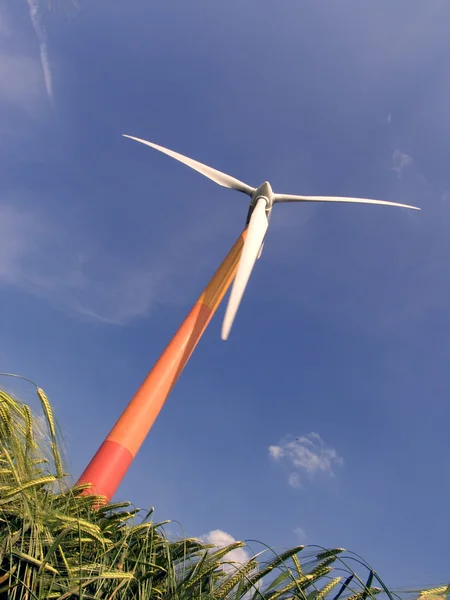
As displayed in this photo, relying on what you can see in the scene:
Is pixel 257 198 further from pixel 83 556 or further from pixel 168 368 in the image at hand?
pixel 83 556

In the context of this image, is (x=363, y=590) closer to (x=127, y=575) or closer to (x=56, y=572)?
(x=127, y=575)

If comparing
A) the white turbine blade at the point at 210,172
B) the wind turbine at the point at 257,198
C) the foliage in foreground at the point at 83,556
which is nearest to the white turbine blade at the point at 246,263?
the wind turbine at the point at 257,198

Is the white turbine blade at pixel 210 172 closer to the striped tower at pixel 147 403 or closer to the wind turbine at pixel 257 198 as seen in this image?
the wind turbine at pixel 257 198

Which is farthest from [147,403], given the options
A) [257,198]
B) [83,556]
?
[257,198]

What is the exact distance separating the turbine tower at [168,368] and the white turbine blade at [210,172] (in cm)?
260

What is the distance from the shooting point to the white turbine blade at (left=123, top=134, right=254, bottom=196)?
99.8ft

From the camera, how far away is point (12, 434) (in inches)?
216

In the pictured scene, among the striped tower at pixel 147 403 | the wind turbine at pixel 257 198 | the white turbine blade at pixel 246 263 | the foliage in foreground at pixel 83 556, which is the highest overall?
the wind turbine at pixel 257 198

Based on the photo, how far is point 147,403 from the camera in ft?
58.0

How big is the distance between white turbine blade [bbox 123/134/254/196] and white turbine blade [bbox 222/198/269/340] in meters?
3.47

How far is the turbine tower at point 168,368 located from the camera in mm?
15741

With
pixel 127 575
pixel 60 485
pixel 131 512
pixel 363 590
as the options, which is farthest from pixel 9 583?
pixel 363 590

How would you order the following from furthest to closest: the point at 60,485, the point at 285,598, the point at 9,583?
the point at 60,485 < the point at 285,598 < the point at 9,583

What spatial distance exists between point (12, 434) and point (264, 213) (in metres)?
24.1
